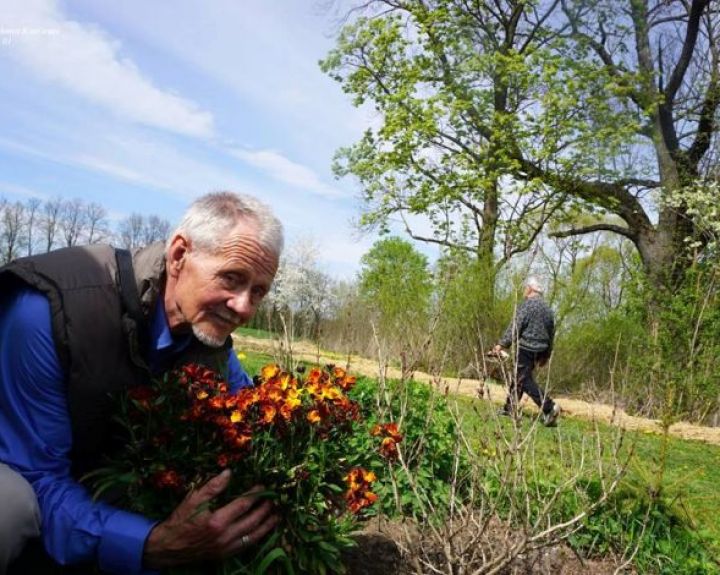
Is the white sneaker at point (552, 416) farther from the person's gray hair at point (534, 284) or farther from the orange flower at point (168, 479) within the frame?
the person's gray hair at point (534, 284)

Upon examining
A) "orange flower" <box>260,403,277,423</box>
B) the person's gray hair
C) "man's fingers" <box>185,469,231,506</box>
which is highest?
the person's gray hair

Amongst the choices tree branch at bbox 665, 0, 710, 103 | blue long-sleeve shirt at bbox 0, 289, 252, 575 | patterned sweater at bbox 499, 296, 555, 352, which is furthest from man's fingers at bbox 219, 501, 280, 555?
tree branch at bbox 665, 0, 710, 103

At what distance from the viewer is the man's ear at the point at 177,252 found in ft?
6.52

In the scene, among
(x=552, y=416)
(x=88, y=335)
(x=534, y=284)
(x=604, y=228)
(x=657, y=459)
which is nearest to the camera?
(x=88, y=335)

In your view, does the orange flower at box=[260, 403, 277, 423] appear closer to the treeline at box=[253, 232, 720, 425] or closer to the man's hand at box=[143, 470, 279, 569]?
the man's hand at box=[143, 470, 279, 569]

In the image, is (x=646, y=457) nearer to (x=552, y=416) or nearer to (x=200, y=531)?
(x=552, y=416)

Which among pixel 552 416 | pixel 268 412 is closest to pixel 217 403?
pixel 268 412

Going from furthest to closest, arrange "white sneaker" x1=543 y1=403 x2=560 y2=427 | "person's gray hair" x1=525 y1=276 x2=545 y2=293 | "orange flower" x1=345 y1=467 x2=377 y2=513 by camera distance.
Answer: "person's gray hair" x1=525 y1=276 x2=545 y2=293
"white sneaker" x1=543 y1=403 x2=560 y2=427
"orange flower" x1=345 y1=467 x2=377 y2=513

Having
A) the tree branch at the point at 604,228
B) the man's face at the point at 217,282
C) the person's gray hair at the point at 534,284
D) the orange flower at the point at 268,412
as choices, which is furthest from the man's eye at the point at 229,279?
the tree branch at the point at 604,228

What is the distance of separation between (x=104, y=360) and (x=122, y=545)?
0.51 meters

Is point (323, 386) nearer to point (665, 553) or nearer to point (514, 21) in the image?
point (665, 553)

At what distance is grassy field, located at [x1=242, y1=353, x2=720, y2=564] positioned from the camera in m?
3.02

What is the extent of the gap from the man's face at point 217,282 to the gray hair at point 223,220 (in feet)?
0.07

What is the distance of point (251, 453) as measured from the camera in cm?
188
